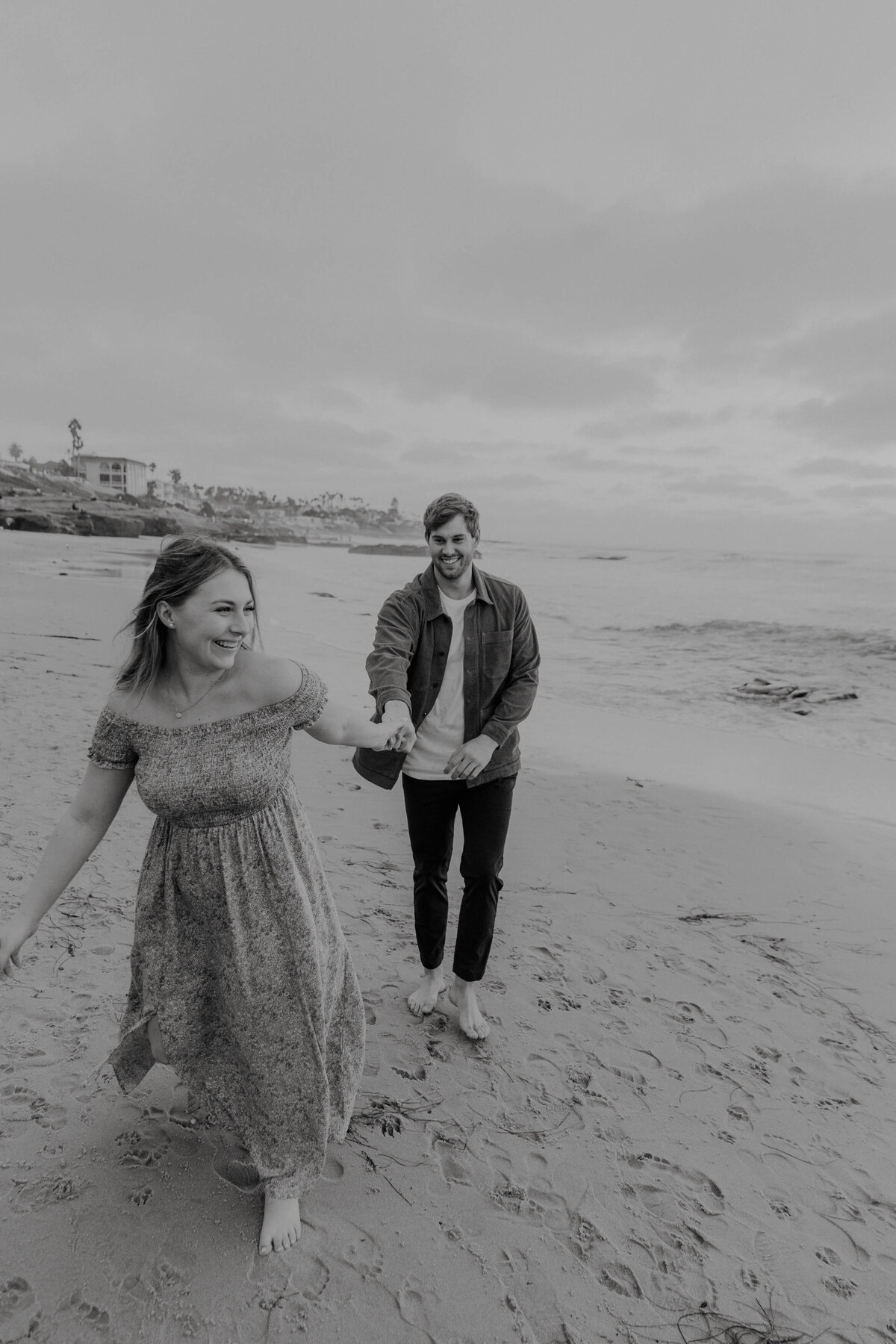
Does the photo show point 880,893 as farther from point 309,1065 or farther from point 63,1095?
point 63,1095

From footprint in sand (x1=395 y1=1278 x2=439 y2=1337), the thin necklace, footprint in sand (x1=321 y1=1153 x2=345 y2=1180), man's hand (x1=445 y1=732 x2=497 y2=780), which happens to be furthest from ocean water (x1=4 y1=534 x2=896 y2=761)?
footprint in sand (x1=395 y1=1278 x2=439 y2=1337)

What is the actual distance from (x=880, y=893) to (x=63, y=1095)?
Result: 16.7 ft

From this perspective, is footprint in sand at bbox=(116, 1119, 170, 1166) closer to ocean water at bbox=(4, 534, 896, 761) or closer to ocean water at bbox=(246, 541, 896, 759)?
ocean water at bbox=(4, 534, 896, 761)

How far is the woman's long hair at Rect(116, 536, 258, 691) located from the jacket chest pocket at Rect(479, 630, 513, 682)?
4.10 ft

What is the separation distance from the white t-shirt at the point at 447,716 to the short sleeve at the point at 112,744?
1.30 metres

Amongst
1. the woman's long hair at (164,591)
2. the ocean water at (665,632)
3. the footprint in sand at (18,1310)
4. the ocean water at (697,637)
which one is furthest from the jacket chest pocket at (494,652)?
the ocean water at (697,637)

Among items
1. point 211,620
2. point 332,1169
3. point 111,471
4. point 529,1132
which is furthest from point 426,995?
point 111,471

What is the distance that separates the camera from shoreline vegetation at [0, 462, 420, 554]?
5034 cm

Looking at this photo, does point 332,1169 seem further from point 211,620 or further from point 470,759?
point 211,620

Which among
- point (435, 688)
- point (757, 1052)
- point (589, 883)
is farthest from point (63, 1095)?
point (589, 883)

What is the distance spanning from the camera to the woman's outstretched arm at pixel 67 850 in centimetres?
196

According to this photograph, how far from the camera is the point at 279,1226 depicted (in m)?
2.15

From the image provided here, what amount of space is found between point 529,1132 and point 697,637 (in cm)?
2033

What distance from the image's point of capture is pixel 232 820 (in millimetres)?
2002
